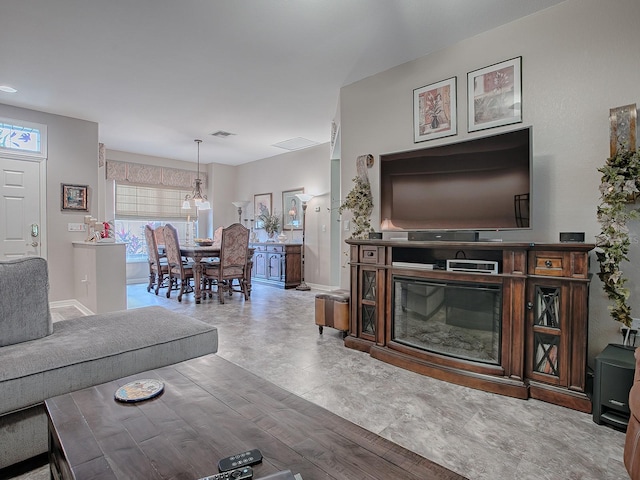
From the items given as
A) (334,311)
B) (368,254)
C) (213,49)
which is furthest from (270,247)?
(213,49)

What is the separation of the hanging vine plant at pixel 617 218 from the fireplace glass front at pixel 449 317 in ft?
2.05

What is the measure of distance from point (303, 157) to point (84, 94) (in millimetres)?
3684

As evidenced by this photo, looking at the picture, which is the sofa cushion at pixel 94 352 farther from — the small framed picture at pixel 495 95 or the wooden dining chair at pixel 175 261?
the wooden dining chair at pixel 175 261

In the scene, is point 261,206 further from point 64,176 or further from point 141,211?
point 64,176

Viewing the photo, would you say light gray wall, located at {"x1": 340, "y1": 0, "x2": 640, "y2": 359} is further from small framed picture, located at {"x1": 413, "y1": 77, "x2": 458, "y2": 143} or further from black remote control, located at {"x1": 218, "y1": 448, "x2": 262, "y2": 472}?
black remote control, located at {"x1": 218, "y1": 448, "x2": 262, "y2": 472}

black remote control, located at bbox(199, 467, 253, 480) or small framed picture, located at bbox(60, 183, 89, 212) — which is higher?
small framed picture, located at bbox(60, 183, 89, 212)

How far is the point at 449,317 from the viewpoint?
2.57 metres

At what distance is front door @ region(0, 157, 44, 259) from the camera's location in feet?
14.6

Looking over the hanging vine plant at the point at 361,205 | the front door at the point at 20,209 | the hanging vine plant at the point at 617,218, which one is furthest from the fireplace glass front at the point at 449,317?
the front door at the point at 20,209

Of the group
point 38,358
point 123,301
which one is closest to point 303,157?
point 123,301

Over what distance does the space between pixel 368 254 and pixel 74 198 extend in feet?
15.2

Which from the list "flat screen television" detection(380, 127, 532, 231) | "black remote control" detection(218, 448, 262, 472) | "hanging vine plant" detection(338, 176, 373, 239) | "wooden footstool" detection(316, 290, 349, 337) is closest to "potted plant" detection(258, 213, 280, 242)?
"hanging vine plant" detection(338, 176, 373, 239)

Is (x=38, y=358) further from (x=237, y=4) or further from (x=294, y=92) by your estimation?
(x=294, y=92)

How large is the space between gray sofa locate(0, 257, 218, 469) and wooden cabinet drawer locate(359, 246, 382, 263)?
59.0 inches
